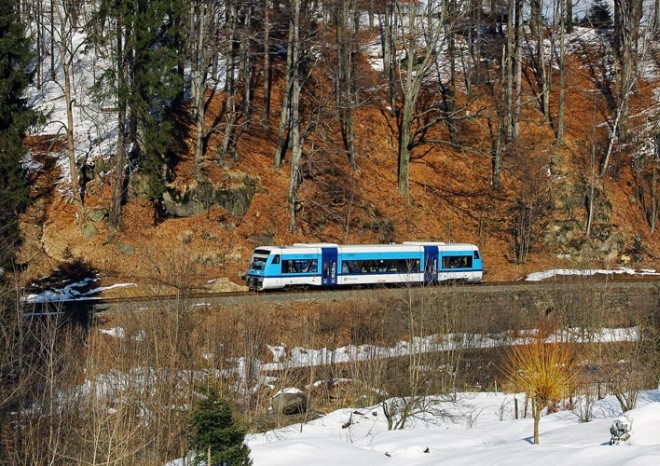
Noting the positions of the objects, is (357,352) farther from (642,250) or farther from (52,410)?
(642,250)

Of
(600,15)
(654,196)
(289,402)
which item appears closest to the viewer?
(289,402)

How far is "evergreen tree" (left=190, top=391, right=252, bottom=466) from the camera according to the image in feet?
46.2

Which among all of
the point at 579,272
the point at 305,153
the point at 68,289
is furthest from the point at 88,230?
the point at 579,272

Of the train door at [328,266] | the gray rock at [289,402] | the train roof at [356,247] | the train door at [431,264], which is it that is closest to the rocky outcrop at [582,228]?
the train roof at [356,247]

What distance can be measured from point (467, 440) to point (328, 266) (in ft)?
51.8

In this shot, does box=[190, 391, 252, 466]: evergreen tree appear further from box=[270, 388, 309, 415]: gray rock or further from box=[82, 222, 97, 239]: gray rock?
box=[82, 222, 97, 239]: gray rock

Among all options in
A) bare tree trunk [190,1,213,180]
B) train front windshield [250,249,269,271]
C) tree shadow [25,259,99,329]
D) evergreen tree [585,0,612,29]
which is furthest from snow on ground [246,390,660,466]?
evergreen tree [585,0,612,29]

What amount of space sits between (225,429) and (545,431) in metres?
9.83

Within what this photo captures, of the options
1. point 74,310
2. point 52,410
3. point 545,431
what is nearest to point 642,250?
point 545,431

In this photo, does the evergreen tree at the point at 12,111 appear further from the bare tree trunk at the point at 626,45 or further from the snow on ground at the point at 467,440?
the bare tree trunk at the point at 626,45

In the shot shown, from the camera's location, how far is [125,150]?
38688 millimetres

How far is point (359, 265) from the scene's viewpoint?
3603 centimetres

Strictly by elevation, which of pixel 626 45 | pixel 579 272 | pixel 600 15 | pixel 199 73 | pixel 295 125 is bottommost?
pixel 579 272

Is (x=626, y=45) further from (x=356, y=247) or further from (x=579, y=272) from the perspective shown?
(x=356, y=247)
